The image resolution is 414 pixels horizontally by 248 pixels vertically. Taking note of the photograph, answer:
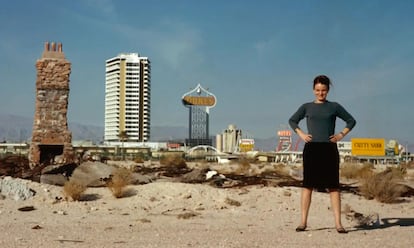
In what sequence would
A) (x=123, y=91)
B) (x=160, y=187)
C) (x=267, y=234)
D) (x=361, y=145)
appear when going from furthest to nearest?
(x=123, y=91) → (x=361, y=145) → (x=160, y=187) → (x=267, y=234)

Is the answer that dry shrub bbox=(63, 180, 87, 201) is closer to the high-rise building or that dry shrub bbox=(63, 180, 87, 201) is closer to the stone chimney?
the stone chimney

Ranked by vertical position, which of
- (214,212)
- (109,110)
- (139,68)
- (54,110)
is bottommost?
(214,212)

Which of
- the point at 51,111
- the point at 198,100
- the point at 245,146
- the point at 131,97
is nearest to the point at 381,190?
the point at 51,111

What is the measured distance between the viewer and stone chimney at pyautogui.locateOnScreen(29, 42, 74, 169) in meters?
18.3

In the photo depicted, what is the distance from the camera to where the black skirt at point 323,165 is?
24.9 feet

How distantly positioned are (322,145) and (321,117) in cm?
40

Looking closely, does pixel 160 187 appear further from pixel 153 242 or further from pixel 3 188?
pixel 153 242

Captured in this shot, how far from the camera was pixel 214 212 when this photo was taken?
11.9 metres

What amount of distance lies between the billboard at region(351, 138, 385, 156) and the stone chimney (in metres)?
52.8

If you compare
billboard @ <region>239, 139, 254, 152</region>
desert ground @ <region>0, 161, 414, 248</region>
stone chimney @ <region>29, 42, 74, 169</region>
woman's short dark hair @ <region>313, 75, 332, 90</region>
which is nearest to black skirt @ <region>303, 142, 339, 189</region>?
desert ground @ <region>0, 161, 414, 248</region>

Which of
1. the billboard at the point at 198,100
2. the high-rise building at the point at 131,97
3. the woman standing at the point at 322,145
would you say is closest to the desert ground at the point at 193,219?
the woman standing at the point at 322,145

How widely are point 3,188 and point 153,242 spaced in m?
7.64

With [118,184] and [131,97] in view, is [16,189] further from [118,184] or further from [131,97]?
[131,97]

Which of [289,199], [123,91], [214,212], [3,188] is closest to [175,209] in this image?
[214,212]
